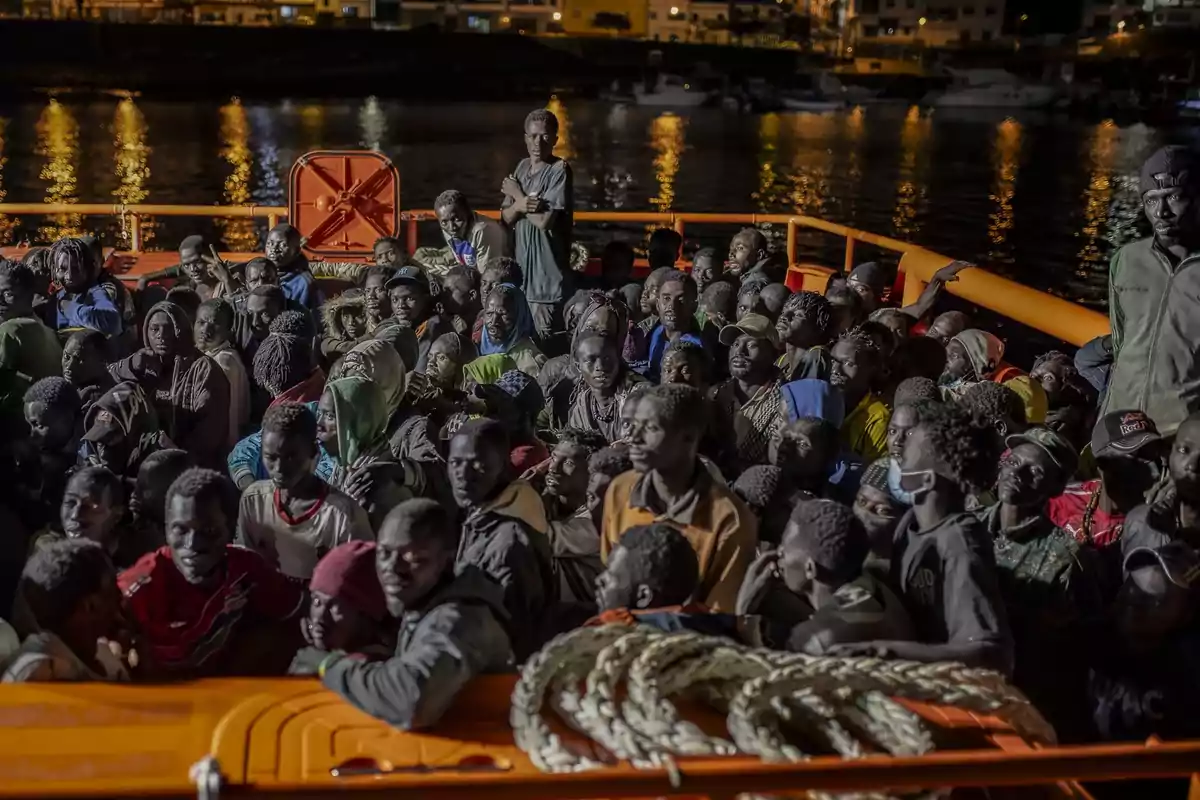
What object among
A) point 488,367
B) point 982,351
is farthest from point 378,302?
point 982,351

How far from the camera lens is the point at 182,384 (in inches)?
233

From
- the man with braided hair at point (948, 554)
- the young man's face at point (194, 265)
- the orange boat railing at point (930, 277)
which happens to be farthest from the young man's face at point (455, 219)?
the man with braided hair at point (948, 554)

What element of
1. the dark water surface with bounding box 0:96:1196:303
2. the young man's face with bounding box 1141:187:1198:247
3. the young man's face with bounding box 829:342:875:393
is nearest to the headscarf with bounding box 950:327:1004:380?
the young man's face with bounding box 829:342:875:393

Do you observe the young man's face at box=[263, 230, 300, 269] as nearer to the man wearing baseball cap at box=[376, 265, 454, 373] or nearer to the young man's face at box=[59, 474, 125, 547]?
the man wearing baseball cap at box=[376, 265, 454, 373]

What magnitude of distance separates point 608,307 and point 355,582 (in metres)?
3.25

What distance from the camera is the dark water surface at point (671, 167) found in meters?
30.7

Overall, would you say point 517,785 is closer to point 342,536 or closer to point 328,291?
point 342,536

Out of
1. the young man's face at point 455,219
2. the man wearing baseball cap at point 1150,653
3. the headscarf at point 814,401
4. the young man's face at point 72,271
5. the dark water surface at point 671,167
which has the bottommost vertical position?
the dark water surface at point 671,167

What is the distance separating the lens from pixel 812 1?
127m

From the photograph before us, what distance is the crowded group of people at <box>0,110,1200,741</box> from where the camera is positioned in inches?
132

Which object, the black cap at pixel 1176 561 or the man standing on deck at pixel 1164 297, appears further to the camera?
the man standing on deck at pixel 1164 297

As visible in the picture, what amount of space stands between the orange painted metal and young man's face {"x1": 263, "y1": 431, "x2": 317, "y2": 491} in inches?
305

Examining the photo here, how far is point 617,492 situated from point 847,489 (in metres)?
1.41

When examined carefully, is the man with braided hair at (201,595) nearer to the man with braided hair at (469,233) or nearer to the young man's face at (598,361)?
the young man's face at (598,361)
